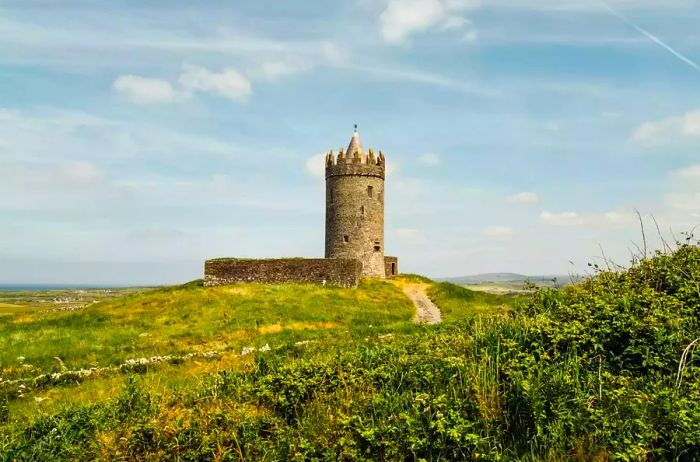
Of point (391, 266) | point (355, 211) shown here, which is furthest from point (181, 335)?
point (391, 266)

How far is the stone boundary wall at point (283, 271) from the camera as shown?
34938mm

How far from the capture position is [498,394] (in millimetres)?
5980

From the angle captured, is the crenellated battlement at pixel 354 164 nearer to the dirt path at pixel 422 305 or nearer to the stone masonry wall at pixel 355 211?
the stone masonry wall at pixel 355 211

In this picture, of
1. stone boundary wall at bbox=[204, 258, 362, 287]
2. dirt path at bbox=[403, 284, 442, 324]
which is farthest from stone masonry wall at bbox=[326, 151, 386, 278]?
stone boundary wall at bbox=[204, 258, 362, 287]

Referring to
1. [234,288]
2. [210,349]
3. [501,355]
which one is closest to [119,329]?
[210,349]

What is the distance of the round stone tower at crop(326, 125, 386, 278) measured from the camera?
4088 centimetres

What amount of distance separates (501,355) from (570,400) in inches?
65.5

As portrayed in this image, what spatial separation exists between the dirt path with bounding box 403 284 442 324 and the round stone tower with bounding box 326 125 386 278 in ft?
13.2

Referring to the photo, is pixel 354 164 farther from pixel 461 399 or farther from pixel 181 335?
pixel 461 399

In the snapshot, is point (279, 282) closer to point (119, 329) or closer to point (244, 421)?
point (119, 329)

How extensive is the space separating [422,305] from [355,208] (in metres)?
12.2

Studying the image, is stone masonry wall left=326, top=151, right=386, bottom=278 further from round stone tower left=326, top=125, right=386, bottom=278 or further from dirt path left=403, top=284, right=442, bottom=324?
dirt path left=403, top=284, right=442, bottom=324

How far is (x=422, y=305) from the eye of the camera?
32.4 m

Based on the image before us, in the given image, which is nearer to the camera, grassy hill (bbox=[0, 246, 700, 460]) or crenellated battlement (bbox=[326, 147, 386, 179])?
grassy hill (bbox=[0, 246, 700, 460])
